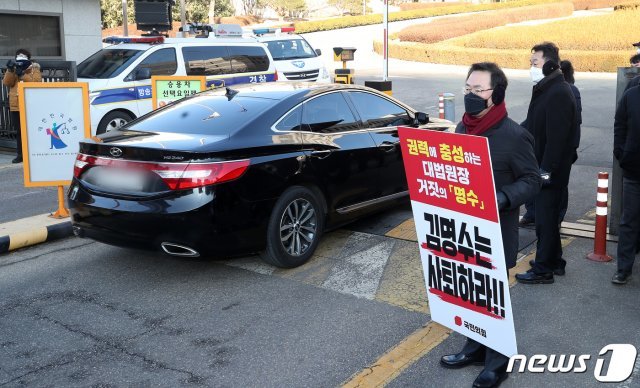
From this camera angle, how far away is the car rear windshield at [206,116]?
19.5 ft

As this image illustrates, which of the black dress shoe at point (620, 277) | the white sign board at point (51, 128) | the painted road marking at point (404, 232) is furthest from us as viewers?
the white sign board at point (51, 128)

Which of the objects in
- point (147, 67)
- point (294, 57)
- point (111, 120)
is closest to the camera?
point (111, 120)

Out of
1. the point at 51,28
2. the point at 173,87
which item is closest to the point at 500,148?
the point at 173,87

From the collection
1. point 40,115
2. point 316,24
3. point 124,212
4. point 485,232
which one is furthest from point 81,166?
point 316,24

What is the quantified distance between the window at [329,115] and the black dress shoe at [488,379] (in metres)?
3.07

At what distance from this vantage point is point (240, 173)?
18.0 ft

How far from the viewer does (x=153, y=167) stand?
537cm

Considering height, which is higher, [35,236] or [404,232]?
[35,236]

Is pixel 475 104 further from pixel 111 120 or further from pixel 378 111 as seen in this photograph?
pixel 111 120

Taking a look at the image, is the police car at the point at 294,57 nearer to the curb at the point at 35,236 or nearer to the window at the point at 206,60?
the window at the point at 206,60

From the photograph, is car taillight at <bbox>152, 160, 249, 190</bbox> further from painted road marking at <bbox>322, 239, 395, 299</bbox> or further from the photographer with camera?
the photographer with camera

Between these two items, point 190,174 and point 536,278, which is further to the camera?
point 536,278

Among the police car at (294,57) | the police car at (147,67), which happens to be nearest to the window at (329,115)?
the police car at (147,67)

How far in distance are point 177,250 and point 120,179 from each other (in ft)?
2.42
